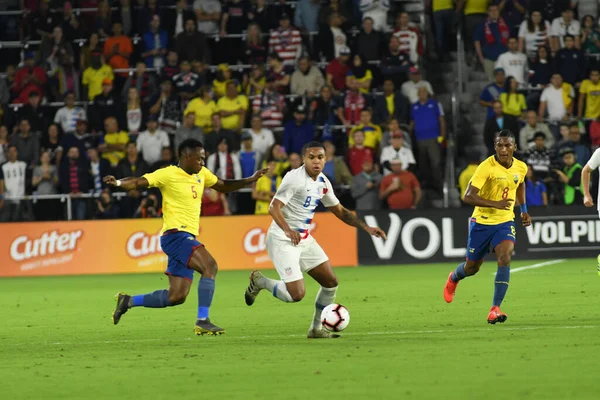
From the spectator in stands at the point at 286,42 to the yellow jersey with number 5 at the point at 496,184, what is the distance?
13.4 m

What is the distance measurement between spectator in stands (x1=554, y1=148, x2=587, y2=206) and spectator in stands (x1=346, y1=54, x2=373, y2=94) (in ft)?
14.5

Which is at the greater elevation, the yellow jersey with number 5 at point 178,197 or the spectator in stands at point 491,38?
the spectator in stands at point 491,38

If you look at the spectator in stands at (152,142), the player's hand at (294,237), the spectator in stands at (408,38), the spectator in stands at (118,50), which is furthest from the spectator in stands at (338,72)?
the player's hand at (294,237)

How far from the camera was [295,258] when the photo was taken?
38.7ft

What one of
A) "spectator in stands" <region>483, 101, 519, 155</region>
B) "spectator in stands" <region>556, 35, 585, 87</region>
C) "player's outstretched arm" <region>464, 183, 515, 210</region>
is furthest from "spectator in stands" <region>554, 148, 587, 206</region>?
"player's outstretched arm" <region>464, 183, 515, 210</region>

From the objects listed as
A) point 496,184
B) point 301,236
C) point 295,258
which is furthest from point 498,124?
point 295,258

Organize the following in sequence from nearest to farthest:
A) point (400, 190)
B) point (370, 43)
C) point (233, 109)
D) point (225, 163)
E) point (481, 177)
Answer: point (481, 177) → point (400, 190) → point (225, 163) → point (233, 109) → point (370, 43)

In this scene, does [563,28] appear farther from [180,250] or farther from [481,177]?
[180,250]

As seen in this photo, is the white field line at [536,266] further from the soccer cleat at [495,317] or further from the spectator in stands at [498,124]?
the soccer cleat at [495,317]

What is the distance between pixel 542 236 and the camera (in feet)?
76.0

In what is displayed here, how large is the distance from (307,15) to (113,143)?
5322 millimetres

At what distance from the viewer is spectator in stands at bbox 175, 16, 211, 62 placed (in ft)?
86.5

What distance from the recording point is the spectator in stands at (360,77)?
25.1 meters

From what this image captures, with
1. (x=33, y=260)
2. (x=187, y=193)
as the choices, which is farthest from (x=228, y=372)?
(x=33, y=260)
